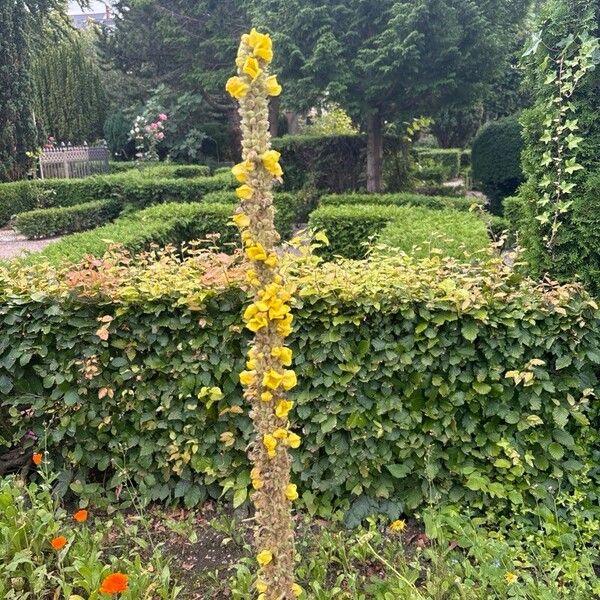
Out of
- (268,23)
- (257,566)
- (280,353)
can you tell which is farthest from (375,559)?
(268,23)

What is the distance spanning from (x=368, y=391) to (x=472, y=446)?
551 millimetres

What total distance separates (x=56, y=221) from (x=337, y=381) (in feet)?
30.4

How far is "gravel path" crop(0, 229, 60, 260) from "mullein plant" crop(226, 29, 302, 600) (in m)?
8.80

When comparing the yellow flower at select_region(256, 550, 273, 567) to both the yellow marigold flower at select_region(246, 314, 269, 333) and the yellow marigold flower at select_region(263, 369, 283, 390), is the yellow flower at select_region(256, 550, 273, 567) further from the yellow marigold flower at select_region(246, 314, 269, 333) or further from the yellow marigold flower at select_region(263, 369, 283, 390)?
the yellow marigold flower at select_region(246, 314, 269, 333)

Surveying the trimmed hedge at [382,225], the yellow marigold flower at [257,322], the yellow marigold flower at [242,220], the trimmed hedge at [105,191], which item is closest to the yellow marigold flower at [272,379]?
the yellow marigold flower at [257,322]

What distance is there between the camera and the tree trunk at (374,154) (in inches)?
477

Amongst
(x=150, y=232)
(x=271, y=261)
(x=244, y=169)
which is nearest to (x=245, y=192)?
(x=244, y=169)

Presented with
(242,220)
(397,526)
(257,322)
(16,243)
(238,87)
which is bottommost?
(397,526)

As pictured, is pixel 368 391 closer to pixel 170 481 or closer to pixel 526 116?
pixel 170 481

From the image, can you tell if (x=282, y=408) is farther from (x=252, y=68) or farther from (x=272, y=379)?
(x=252, y=68)

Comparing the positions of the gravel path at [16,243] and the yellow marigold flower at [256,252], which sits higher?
the yellow marigold flower at [256,252]

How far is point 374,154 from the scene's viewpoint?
12320 mm

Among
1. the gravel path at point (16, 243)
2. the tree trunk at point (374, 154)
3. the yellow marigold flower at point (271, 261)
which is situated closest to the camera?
the yellow marigold flower at point (271, 261)

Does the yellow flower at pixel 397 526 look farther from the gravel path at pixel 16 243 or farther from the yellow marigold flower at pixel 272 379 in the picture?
the gravel path at pixel 16 243
